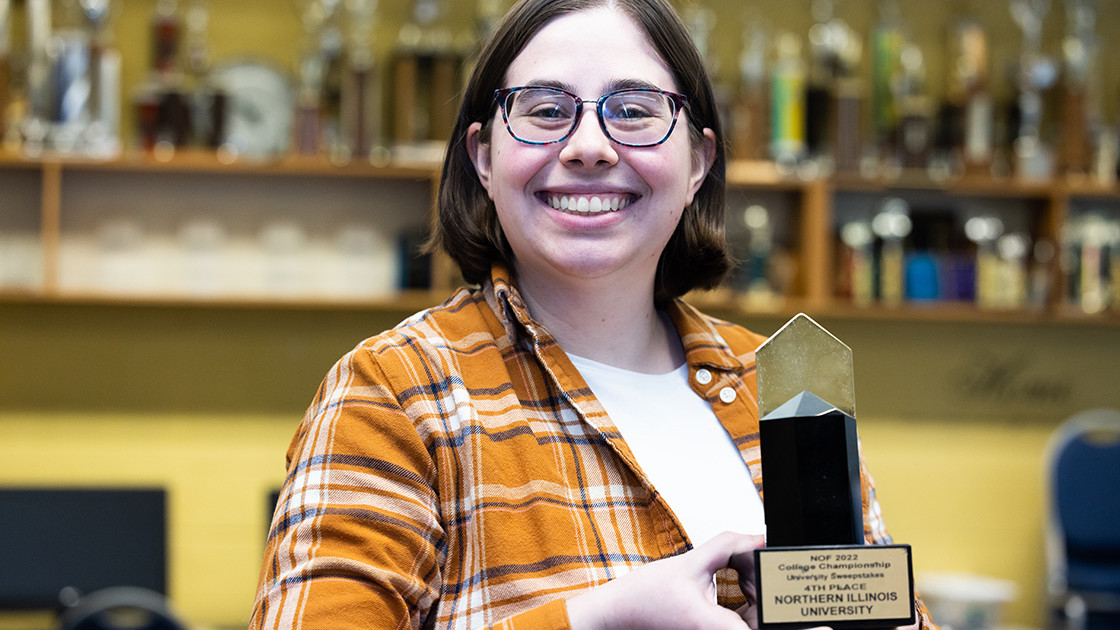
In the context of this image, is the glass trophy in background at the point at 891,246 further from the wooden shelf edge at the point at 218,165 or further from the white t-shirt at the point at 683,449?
the white t-shirt at the point at 683,449

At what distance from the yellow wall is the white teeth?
262 cm

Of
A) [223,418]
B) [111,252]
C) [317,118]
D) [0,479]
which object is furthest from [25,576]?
[317,118]

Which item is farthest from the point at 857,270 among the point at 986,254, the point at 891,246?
the point at 986,254

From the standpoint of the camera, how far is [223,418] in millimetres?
3518

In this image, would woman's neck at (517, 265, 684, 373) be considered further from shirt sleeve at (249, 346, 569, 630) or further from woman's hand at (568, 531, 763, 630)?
woman's hand at (568, 531, 763, 630)

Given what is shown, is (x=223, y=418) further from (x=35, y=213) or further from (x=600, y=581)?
(x=600, y=581)

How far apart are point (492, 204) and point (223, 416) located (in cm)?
262

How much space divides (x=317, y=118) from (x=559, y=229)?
2.47 metres

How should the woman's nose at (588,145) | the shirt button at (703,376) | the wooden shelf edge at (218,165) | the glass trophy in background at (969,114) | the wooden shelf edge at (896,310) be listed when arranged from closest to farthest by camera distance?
1. the woman's nose at (588,145)
2. the shirt button at (703,376)
3. the wooden shelf edge at (218,165)
4. the wooden shelf edge at (896,310)
5. the glass trophy in background at (969,114)

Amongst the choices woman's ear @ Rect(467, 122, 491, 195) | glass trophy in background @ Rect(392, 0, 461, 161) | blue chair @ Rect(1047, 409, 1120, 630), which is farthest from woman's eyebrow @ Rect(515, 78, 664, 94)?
blue chair @ Rect(1047, 409, 1120, 630)

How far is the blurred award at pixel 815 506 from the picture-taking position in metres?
0.78

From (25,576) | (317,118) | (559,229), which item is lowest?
(25,576)

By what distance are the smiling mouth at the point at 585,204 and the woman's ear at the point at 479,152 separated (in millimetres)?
144

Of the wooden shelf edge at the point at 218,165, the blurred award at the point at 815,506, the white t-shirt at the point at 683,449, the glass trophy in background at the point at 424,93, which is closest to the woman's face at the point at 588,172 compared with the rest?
the white t-shirt at the point at 683,449
